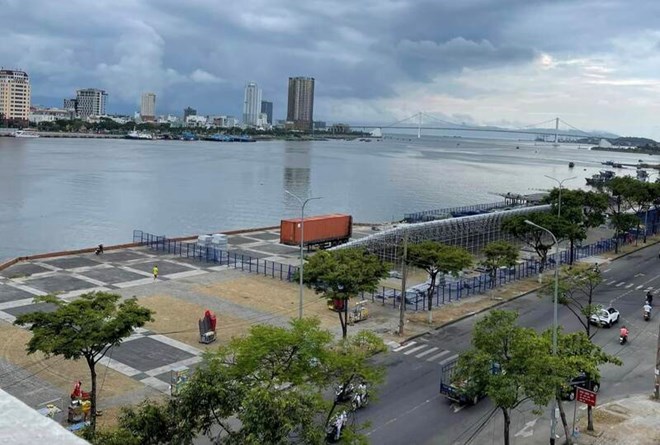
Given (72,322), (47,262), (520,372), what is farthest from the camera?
(47,262)

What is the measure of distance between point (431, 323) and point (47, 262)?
98.1 feet

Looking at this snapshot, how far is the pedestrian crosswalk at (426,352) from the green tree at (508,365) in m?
9.58

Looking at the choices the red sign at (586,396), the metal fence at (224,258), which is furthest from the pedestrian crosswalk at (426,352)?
the metal fence at (224,258)

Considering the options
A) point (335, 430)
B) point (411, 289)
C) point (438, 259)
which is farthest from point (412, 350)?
point (411, 289)

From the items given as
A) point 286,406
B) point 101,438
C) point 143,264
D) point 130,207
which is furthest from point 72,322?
point 130,207

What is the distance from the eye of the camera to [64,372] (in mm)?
26969

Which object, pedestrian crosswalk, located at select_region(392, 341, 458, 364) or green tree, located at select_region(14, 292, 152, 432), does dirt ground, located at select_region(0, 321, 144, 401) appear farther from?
pedestrian crosswalk, located at select_region(392, 341, 458, 364)

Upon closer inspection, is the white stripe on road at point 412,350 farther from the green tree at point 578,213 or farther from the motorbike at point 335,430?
the green tree at point 578,213

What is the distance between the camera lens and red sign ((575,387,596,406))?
2202 cm

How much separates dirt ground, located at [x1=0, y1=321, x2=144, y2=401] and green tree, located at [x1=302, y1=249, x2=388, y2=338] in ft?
32.8

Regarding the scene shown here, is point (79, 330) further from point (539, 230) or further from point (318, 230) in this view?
point (539, 230)

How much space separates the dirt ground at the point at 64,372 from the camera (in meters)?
25.4

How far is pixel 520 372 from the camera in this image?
1900 cm

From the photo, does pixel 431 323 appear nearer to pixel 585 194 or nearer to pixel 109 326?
pixel 109 326
